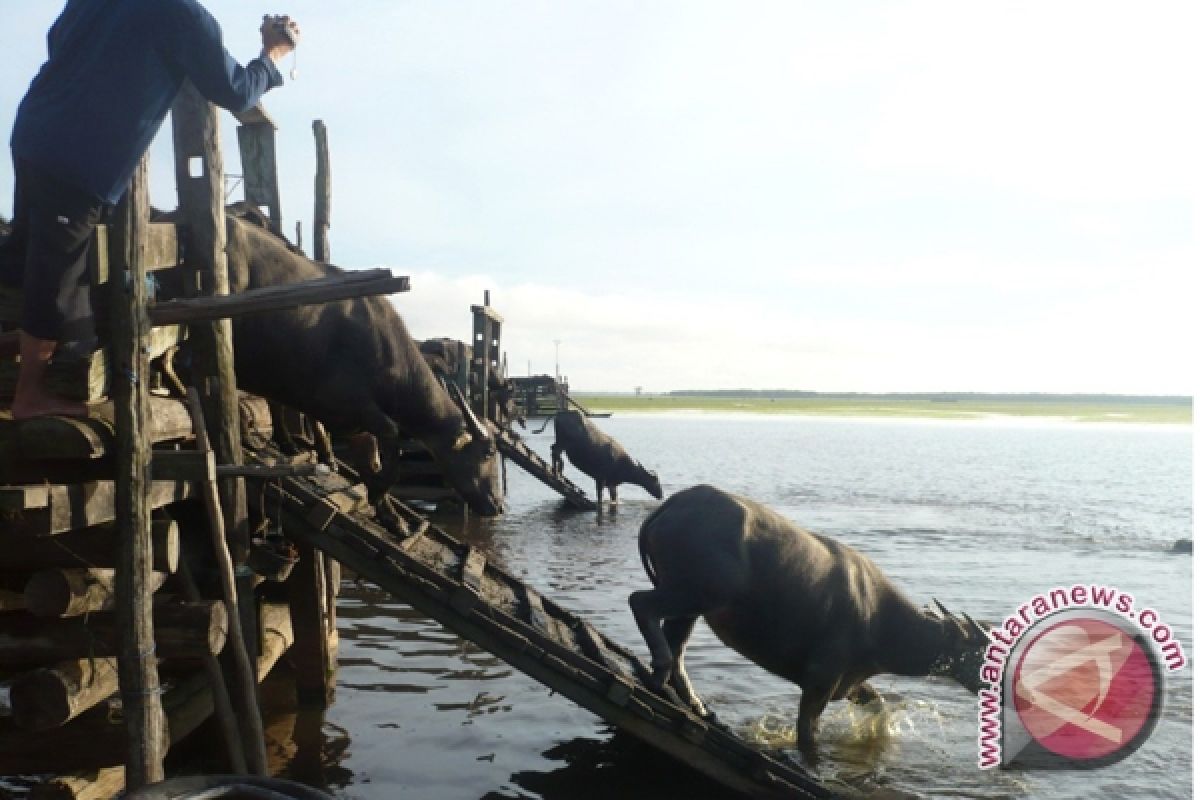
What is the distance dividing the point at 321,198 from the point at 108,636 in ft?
33.7

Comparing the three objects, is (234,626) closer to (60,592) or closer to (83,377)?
(60,592)

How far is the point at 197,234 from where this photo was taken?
18.6ft

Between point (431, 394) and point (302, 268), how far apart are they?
71.0 inches

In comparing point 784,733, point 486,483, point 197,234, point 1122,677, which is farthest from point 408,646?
point 1122,677

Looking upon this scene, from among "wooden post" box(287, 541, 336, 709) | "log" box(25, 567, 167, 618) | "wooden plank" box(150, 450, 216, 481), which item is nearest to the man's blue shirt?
"wooden plank" box(150, 450, 216, 481)

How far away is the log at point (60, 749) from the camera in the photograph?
18.4 ft

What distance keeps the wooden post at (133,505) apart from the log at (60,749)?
4.30 ft

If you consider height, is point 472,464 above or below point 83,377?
below

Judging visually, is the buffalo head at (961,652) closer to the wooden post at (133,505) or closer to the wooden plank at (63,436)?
the wooden post at (133,505)

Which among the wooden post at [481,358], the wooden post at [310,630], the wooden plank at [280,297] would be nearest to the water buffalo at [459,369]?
the wooden post at [481,358]

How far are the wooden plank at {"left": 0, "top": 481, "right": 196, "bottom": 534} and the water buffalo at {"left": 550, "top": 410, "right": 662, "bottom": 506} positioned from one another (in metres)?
20.9

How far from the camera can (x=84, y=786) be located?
198 inches

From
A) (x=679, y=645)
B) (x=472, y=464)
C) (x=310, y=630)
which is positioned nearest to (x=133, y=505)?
(x=310, y=630)

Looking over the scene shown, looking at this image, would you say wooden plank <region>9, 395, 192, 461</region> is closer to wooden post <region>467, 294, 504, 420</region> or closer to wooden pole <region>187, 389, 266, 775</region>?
wooden pole <region>187, 389, 266, 775</region>
